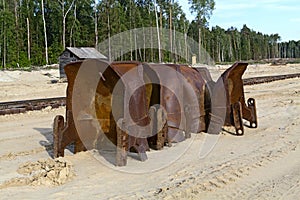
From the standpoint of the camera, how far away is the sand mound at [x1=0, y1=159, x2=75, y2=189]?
5676 mm

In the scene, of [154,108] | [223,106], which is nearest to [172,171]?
[154,108]

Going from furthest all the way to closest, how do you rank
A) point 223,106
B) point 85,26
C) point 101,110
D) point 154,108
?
1. point 85,26
2. point 223,106
3. point 154,108
4. point 101,110

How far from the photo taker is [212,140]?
8.52 m

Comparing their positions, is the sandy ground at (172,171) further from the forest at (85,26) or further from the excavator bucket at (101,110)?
the forest at (85,26)

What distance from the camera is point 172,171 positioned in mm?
6273

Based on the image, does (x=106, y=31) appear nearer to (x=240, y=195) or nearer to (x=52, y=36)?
(x=52, y=36)

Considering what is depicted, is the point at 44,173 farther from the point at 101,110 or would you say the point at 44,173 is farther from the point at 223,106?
the point at 223,106

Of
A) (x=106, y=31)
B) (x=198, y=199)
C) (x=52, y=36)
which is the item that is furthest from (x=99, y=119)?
(x=52, y=36)

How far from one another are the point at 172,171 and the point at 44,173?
1667mm

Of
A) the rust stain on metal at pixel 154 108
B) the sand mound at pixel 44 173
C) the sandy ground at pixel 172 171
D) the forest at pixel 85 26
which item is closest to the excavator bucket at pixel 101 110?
the rust stain on metal at pixel 154 108

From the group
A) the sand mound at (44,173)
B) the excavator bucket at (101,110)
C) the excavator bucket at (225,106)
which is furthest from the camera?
the excavator bucket at (225,106)

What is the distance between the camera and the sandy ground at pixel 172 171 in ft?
17.5

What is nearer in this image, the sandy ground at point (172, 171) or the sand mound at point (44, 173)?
the sandy ground at point (172, 171)

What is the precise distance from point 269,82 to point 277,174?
75.8ft
